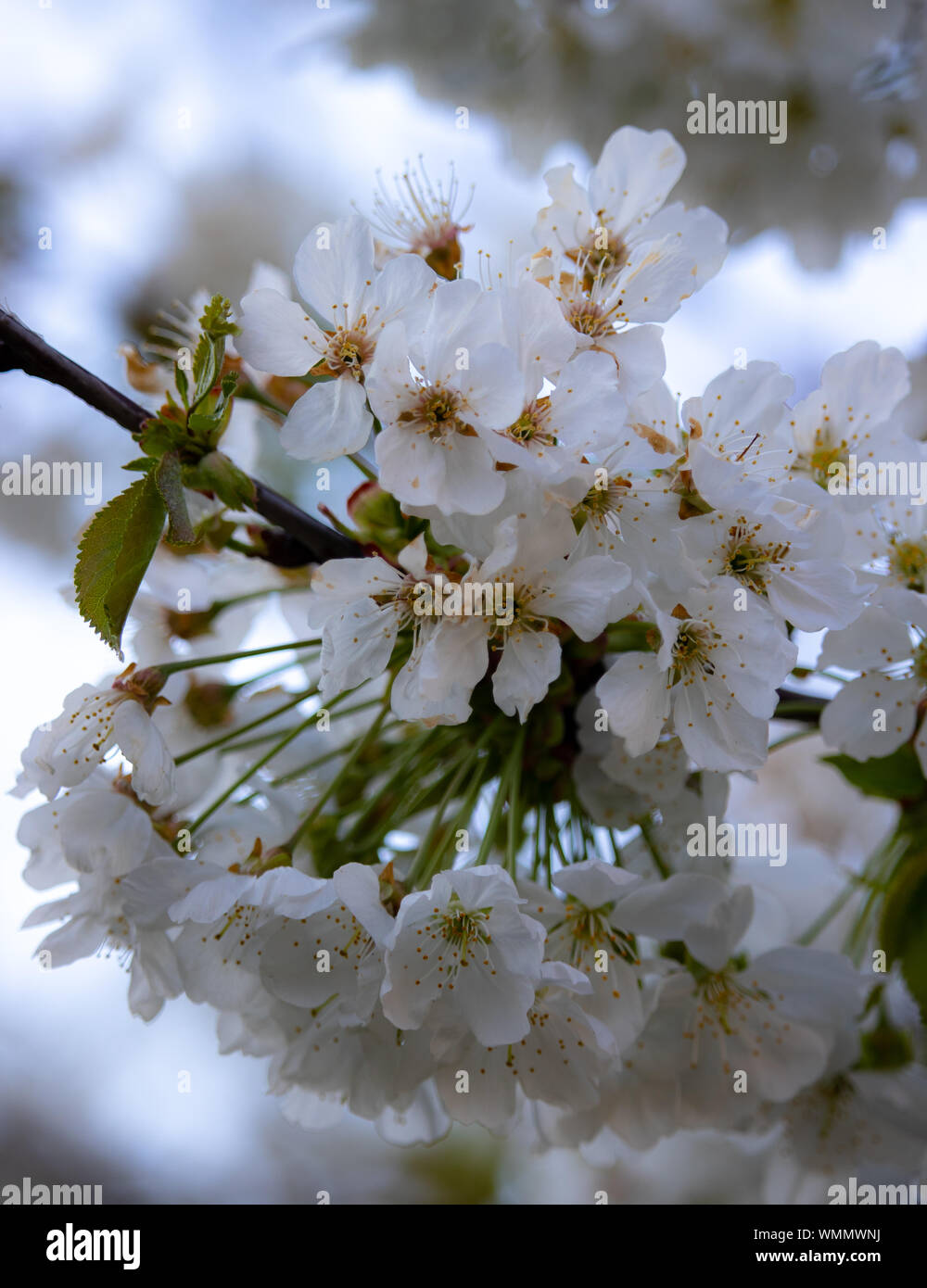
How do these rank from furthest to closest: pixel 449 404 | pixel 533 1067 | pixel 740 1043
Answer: pixel 740 1043 → pixel 533 1067 → pixel 449 404

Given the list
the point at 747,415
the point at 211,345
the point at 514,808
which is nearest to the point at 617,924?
the point at 514,808

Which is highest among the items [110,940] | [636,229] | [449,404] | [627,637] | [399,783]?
[636,229]

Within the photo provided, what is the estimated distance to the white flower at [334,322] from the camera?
609 mm

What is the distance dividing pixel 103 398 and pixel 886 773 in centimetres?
66

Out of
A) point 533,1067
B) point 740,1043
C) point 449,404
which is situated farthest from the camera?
point 740,1043

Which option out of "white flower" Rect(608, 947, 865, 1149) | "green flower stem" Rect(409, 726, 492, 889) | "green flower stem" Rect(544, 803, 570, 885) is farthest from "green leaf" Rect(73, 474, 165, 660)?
"white flower" Rect(608, 947, 865, 1149)

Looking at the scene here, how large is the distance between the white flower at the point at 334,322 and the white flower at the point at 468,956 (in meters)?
0.27

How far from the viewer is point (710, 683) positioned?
2.09 feet

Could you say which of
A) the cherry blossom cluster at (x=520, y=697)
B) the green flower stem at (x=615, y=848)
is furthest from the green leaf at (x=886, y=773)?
the green flower stem at (x=615, y=848)

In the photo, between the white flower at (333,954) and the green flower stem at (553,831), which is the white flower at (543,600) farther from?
the green flower stem at (553,831)

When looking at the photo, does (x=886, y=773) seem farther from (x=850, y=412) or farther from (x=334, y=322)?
(x=334, y=322)

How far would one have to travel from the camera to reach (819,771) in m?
2.08

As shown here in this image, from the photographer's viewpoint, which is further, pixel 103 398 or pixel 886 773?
pixel 886 773
